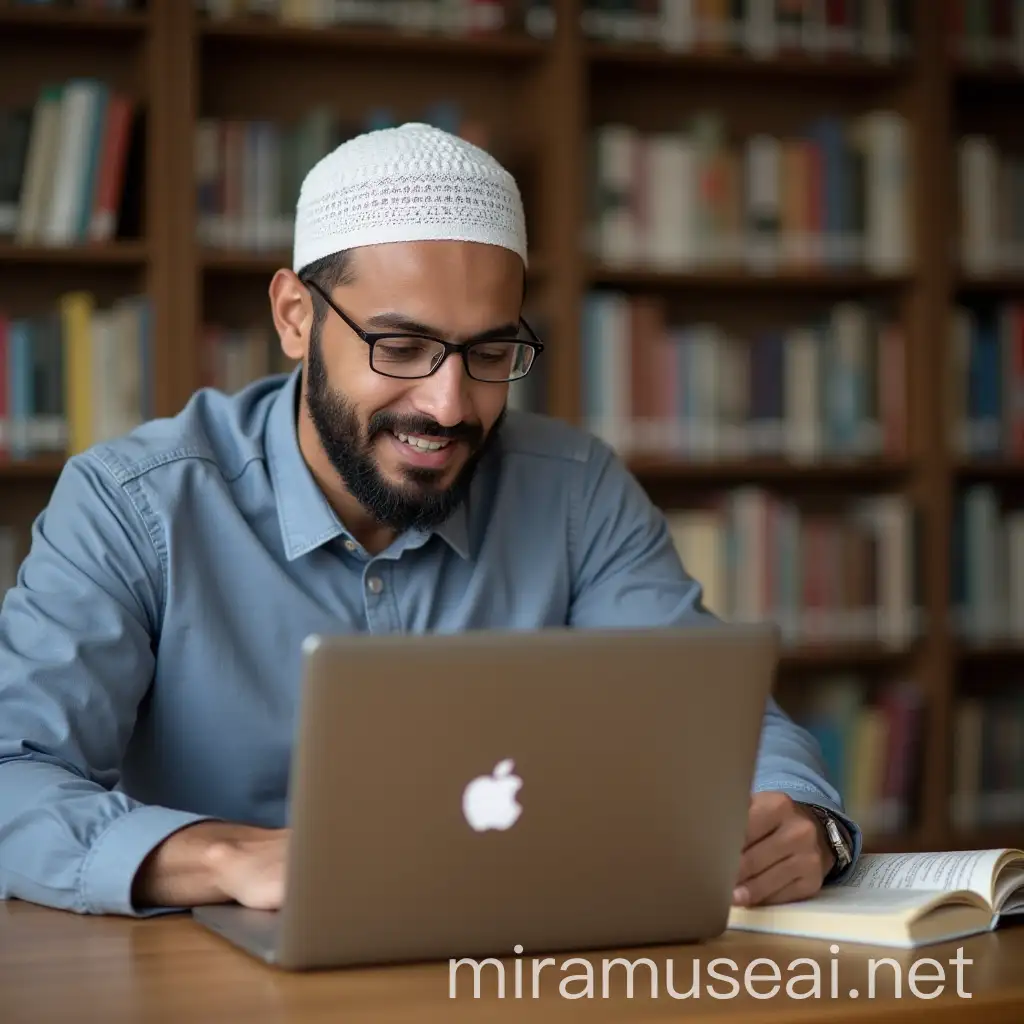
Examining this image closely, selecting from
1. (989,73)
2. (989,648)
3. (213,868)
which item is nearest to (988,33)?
(989,73)

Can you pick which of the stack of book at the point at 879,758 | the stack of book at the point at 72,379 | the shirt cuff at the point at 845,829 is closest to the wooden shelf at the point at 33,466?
the stack of book at the point at 72,379

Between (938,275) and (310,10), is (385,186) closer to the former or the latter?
(310,10)

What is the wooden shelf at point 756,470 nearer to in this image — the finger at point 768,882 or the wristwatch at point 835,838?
the wristwatch at point 835,838

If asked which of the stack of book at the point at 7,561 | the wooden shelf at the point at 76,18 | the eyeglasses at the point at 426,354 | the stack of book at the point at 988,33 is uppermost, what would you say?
the stack of book at the point at 988,33

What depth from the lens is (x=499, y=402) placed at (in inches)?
69.1

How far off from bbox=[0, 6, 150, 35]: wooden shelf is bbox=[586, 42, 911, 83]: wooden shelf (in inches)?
36.4

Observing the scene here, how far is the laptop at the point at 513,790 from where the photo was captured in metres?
0.96

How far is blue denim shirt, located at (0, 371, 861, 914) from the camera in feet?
4.68

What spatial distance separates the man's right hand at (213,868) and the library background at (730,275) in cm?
193

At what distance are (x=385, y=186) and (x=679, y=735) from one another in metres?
0.86

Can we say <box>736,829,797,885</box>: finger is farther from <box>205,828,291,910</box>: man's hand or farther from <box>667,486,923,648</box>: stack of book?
<box>667,486,923,648</box>: stack of book

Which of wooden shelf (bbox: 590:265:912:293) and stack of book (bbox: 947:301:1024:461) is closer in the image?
wooden shelf (bbox: 590:265:912:293)

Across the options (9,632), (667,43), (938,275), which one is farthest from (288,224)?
(9,632)

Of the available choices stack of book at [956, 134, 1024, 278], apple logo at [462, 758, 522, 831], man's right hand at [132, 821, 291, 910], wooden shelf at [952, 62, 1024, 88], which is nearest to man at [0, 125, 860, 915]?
man's right hand at [132, 821, 291, 910]
